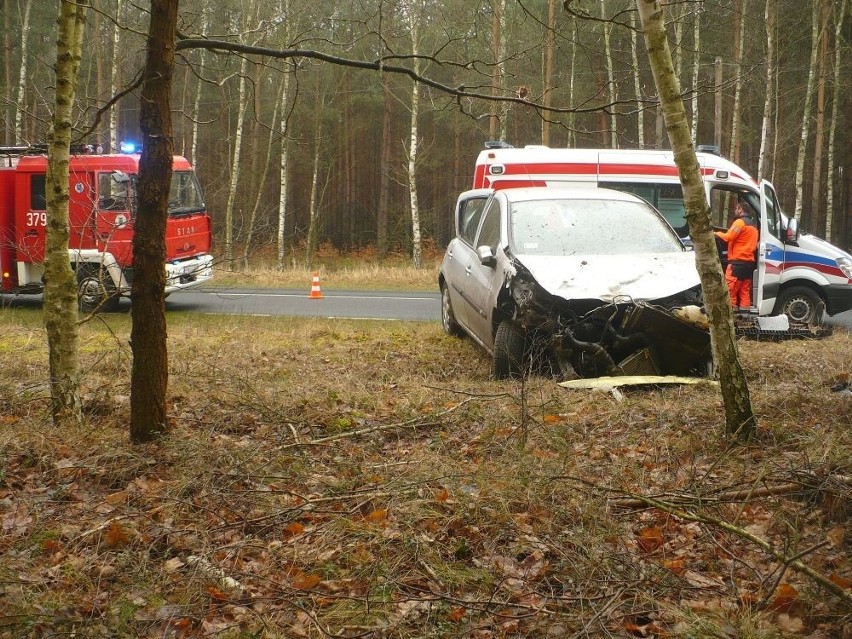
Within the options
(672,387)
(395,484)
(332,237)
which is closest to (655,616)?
(395,484)

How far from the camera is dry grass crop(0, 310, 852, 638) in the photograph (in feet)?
11.0

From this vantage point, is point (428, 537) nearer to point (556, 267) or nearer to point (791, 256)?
point (556, 267)

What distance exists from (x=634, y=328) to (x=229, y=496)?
3867 mm

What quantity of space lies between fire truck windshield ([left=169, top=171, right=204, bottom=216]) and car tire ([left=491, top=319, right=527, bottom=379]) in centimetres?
960

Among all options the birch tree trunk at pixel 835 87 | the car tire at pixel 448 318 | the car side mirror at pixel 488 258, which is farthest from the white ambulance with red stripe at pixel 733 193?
the birch tree trunk at pixel 835 87

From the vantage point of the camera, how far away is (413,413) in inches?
245

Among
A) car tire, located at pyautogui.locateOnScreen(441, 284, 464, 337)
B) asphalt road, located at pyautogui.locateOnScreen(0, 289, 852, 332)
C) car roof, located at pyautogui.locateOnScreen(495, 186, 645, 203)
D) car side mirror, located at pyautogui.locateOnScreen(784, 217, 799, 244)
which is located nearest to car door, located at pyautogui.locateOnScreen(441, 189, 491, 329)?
car tire, located at pyautogui.locateOnScreen(441, 284, 464, 337)

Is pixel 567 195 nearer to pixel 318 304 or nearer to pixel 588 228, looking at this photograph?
pixel 588 228

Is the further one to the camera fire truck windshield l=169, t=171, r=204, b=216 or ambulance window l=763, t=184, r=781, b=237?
fire truck windshield l=169, t=171, r=204, b=216

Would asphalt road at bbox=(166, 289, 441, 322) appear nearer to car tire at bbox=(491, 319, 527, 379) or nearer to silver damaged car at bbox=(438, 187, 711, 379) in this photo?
silver damaged car at bbox=(438, 187, 711, 379)

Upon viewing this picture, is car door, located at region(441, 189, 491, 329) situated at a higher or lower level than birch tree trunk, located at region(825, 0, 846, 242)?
lower

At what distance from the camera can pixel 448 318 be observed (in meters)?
11.1

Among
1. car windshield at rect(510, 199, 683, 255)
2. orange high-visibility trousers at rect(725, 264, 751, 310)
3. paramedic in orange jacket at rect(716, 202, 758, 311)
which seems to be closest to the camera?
car windshield at rect(510, 199, 683, 255)

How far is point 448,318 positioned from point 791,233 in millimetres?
4790
